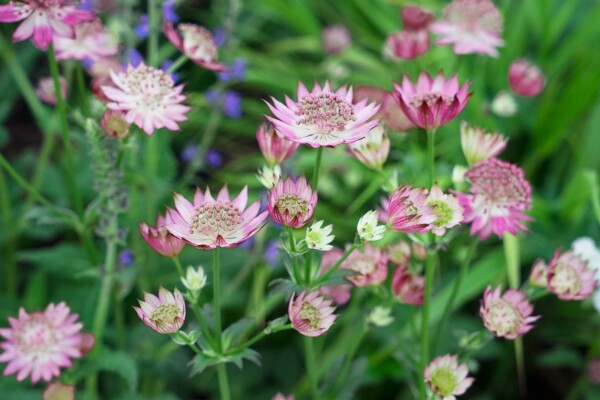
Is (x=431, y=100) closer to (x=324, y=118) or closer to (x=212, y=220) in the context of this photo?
(x=324, y=118)

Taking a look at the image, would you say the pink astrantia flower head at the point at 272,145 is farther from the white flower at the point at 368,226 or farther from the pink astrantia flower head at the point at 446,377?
the pink astrantia flower head at the point at 446,377

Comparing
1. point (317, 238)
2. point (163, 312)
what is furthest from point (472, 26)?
point (163, 312)

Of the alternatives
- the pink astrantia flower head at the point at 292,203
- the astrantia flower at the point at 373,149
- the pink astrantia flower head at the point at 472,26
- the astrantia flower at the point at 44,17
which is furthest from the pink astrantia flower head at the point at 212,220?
the pink astrantia flower head at the point at 472,26

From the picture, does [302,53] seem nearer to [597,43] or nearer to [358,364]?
[597,43]

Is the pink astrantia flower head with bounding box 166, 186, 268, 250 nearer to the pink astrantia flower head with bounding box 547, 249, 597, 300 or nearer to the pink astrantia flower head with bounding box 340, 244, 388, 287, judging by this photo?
the pink astrantia flower head with bounding box 340, 244, 388, 287

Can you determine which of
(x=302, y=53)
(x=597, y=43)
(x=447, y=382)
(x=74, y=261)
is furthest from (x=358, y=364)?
(x=302, y=53)

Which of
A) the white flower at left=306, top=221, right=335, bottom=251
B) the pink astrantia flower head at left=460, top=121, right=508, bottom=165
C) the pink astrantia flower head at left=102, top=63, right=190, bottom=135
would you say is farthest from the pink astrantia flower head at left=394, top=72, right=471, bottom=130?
the pink astrantia flower head at left=102, top=63, right=190, bottom=135
